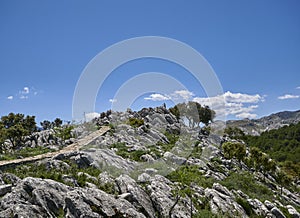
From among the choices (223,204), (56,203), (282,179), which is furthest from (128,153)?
(282,179)

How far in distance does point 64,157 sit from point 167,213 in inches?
656

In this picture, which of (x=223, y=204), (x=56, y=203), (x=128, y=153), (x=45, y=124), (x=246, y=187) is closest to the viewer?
(x=56, y=203)

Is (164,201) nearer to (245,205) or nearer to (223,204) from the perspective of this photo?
(223,204)

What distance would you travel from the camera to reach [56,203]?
57.5ft

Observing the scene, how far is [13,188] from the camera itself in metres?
18.2

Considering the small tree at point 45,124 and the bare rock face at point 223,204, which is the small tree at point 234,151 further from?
the small tree at point 45,124

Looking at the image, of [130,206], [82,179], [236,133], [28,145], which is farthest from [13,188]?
[236,133]

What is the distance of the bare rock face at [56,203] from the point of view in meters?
16.0

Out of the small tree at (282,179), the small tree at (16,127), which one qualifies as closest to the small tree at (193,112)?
the small tree at (282,179)

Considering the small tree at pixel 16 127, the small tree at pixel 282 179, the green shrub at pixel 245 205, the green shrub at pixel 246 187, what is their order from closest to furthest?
1. the green shrub at pixel 245 205
2. the green shrub at pixel 246 187
3. the small tree at pixel 16 127
4. the small tree at pixel 282 179

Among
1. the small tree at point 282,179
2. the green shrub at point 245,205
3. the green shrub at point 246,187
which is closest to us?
the green shrub at point 245,205

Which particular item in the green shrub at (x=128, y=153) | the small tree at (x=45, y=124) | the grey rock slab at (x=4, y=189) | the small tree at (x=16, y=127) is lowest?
the grey rock slab at (x=4, y=189)

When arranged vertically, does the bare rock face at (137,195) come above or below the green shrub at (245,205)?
above

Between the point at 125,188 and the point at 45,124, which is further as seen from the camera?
the point at 45,124
